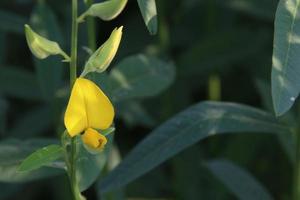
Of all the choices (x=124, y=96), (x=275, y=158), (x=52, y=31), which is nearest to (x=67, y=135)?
(x=124, y=96)

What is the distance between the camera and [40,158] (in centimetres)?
141

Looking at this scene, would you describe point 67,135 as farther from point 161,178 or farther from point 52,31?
point 161,178

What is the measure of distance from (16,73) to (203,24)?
0.72 meters

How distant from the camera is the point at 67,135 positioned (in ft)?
4.73

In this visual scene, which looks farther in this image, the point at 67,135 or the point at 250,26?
the point at 250,26

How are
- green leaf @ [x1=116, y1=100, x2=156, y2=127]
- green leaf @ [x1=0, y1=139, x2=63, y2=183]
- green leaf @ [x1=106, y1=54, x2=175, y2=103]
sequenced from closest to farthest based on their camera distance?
green leaf @ [x1=0, y1=139, x2=63, y2=183] < green leaf @ [x1=106, y1=54, x2=175, y2=103] < green leaf @ [x1=116, y1=100, x2=156, y2=127]

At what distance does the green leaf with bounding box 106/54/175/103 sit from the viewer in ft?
6.44

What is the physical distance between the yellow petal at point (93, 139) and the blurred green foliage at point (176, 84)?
2.70ft

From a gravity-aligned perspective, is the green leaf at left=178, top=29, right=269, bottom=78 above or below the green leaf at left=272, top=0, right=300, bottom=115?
below

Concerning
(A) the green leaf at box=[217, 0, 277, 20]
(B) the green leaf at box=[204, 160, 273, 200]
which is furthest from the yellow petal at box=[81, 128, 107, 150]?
(A) the green leaf at box=[217, 0, 277, 20]

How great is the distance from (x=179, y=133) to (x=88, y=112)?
444 millimetres

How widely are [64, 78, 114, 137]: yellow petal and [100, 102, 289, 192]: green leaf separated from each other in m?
0.37

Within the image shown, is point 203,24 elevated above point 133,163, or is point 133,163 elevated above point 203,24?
point 133,163

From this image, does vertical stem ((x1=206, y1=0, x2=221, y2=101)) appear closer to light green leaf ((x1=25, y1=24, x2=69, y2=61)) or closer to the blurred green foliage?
the blurred green foliage
